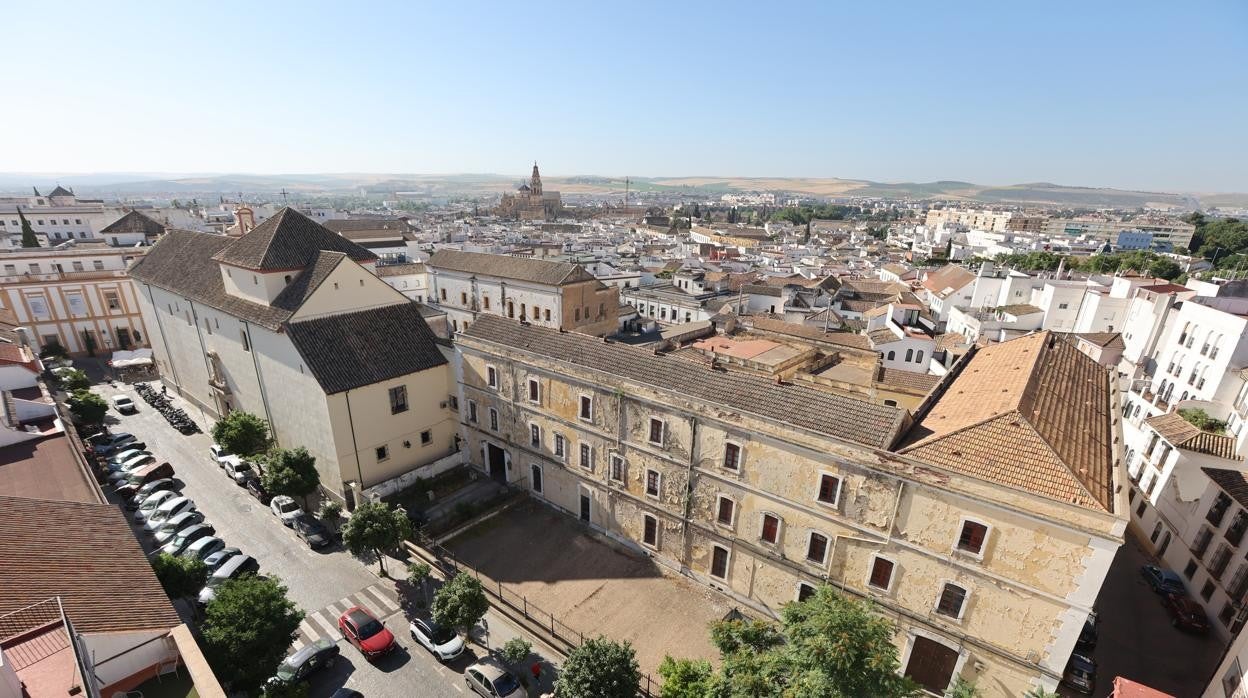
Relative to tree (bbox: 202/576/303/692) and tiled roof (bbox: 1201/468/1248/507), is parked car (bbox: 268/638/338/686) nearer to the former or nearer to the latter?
tree (bbox: 202/576/303/692)

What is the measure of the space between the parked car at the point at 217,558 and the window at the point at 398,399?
1079 centimetres

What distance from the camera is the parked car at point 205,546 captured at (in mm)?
27784

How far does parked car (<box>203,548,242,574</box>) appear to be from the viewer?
2720 centimetres

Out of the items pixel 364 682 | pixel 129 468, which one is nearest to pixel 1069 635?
pixel 364 682

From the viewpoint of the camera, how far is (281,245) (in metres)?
35.8

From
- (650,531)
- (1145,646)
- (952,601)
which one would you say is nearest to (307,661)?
(650,531)

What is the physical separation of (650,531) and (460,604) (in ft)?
36.6

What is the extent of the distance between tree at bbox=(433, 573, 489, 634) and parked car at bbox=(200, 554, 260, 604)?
35.9ft

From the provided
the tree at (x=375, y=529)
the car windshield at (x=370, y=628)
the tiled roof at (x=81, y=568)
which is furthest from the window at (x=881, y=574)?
the tiled roof at (x=81, y=568)

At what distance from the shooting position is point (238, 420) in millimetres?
34062

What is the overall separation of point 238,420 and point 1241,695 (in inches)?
1884

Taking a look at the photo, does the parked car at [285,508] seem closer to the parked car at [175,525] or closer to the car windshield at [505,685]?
the parked car at [175,525]

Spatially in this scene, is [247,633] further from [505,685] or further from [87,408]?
[87,408]

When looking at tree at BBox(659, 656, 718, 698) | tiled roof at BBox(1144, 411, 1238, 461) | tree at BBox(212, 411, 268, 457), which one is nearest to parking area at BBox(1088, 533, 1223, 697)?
tiled roof at BBox(1144, 411, 1238, 461)
